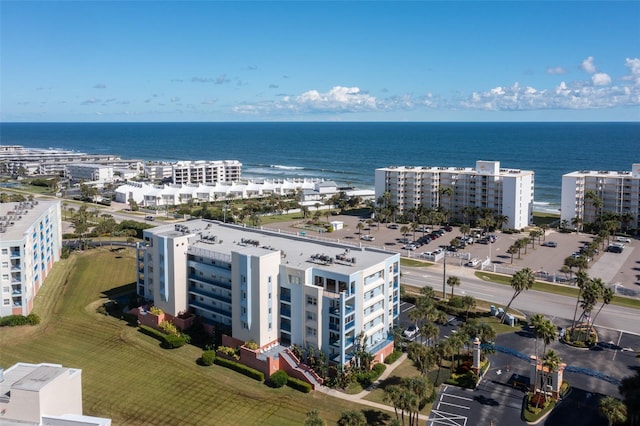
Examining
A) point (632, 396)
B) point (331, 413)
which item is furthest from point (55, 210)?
point (632, 396)

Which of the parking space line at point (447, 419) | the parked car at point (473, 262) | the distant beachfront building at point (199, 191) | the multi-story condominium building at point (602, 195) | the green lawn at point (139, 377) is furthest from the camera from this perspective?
the distant beachfront building at point (199, 191)

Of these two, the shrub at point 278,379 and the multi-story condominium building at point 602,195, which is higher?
the multi-story condominium building at point 602,195

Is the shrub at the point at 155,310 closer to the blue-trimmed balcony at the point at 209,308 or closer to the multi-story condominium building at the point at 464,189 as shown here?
the blue-trimmed balcony at the point at 209,308

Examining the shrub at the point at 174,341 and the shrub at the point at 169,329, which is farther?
the shrub at the point at 169,329

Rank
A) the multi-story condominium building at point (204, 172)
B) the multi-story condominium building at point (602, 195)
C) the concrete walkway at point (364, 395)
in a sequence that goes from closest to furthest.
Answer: the concrete walkway at point (364, 395) < the multi-story condominium building at point (602, 195) < the multi-story condominium building at point (204, 172)

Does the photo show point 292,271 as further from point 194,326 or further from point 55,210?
point 55,210

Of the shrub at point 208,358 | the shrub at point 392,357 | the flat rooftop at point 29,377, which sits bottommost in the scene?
the shrub at point 392,357

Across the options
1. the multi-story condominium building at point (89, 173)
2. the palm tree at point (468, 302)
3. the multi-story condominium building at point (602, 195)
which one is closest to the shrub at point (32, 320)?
the palm tree at point (468, 302)
